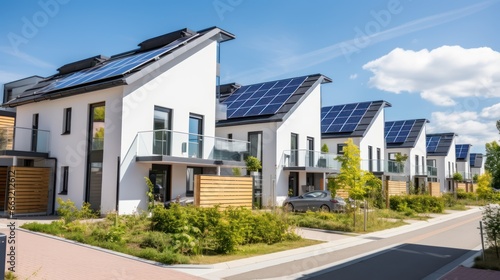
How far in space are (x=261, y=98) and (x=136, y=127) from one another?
13009mm

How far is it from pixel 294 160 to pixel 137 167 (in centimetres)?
1161

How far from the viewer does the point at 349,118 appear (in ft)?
121

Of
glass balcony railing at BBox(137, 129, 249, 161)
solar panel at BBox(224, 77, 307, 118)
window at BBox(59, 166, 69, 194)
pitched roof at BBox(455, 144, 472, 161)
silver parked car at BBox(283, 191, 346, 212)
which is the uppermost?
solar panel at BBox(224, 77, 307, 118)

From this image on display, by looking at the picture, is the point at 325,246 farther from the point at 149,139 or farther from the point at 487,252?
the point at 149,139

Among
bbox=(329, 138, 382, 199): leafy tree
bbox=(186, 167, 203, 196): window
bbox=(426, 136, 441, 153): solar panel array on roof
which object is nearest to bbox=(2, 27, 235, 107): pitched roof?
bbox=(186, 167, 203, 196): window

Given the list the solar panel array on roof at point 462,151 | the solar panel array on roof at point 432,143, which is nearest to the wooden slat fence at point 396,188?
the solar panel array on roof at point 432,143

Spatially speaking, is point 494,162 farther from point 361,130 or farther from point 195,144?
point 361,130

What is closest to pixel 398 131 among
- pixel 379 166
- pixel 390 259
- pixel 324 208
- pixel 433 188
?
pixel 379 166

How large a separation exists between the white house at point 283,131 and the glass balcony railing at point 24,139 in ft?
37.4

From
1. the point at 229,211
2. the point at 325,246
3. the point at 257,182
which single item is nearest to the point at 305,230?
the point at 325,246

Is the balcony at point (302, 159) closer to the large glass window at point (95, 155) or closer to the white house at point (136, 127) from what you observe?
the white house at point (136, 127)

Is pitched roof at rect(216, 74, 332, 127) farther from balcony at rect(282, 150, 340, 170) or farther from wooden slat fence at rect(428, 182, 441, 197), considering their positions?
wooden slat fence at rect(428, 182, 441, 197)

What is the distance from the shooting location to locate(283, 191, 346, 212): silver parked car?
21.2 meters

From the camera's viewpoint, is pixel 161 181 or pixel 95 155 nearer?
pixel 95 155
